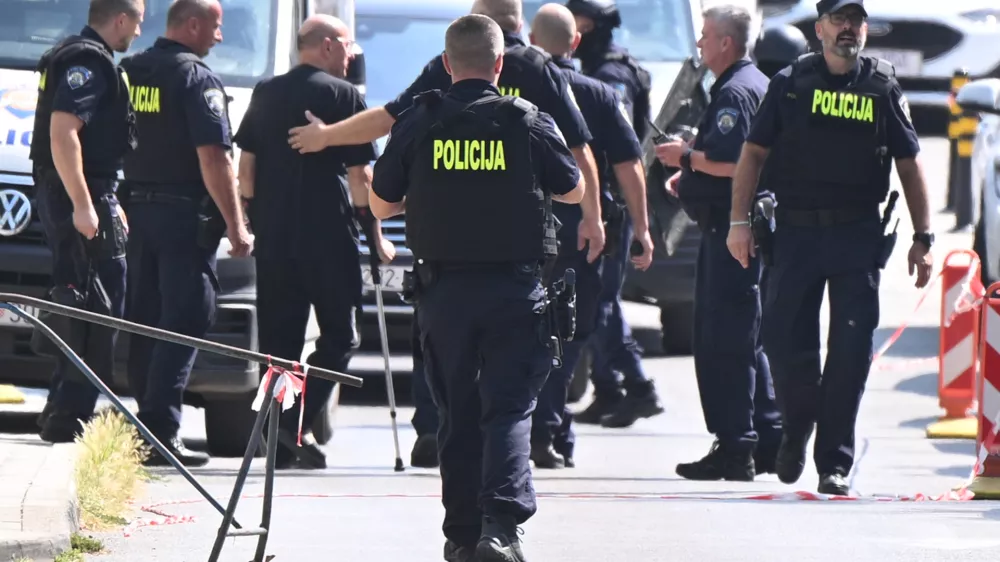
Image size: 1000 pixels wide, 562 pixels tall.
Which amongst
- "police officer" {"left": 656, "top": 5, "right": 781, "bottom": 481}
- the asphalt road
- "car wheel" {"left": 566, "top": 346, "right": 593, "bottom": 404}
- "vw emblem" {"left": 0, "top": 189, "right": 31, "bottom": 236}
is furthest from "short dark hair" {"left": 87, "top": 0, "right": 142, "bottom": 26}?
"car wheel" {"left": 566, "top": 346, "right": 593, "bottom": 404}

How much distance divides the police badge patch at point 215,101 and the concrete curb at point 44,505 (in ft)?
4.79

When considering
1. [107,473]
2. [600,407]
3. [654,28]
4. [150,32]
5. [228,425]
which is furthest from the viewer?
[654,28]

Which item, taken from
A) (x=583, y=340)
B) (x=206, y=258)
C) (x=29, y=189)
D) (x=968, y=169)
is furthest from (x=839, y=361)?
(x=968, y=169)

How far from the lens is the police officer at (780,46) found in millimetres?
10594

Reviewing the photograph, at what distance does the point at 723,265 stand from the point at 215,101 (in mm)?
2132

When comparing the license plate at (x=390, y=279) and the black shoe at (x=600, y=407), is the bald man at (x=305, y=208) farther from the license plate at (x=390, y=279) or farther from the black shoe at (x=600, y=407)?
the black shoe at (x=600, y=407)

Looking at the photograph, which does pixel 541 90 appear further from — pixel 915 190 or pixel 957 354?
pixel 957 354

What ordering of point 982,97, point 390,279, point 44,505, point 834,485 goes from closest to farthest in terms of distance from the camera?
1. point 44,505
2. point 834,485
3. point 390,279
4. point 982,97

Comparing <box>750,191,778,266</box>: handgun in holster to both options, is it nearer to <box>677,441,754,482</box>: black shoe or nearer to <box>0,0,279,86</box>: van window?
<box>677,441,754,482</box>: black shoe

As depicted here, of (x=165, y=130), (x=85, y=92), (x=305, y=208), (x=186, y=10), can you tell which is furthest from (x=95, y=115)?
(x=305, y=208)

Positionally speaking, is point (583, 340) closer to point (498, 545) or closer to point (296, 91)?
point (296, 91)

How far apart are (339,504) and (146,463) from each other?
50.1 inches

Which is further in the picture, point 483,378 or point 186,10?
point 186,10

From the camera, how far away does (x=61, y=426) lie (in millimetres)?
8938
